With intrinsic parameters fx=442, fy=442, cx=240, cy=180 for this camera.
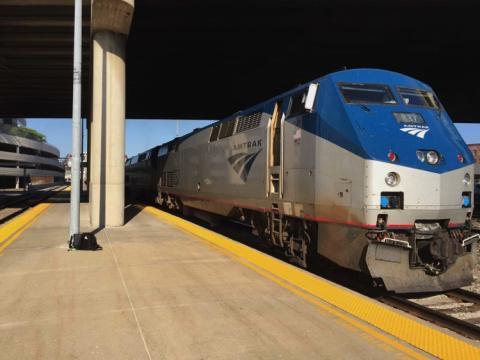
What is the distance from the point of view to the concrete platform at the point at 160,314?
4320 mm

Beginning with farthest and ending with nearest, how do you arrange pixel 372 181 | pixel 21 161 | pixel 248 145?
pixel 21 161 → pixel 248 145 → pixel 372 181

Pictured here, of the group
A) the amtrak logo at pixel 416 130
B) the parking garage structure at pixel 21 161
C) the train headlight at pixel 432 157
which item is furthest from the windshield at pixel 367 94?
the parking garage structure at pixel 21 161

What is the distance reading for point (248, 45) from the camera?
71.3 ft

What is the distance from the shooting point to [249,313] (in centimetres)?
537

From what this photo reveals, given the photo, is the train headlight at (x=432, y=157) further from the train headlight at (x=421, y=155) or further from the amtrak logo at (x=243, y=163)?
the amtrak logo at (x=243, y=163)

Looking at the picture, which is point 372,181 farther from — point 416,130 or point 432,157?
point 416,130

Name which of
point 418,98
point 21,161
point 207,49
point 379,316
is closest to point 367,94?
point 418,98

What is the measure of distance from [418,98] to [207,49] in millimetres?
15835

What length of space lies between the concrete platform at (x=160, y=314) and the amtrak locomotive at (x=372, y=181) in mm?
1493

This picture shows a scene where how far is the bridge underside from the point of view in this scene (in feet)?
57.1

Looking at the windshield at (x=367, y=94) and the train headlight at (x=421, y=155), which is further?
the windshield at (x=367, y=94)

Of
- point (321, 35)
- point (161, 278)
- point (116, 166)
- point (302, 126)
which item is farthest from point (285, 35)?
point (161, 278)

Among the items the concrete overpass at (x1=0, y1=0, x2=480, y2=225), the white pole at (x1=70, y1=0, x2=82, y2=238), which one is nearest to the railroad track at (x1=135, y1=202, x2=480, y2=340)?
the white pole at (x1=70, y1=0, x2=82, y2=238)

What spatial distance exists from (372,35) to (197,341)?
61.8 ft
